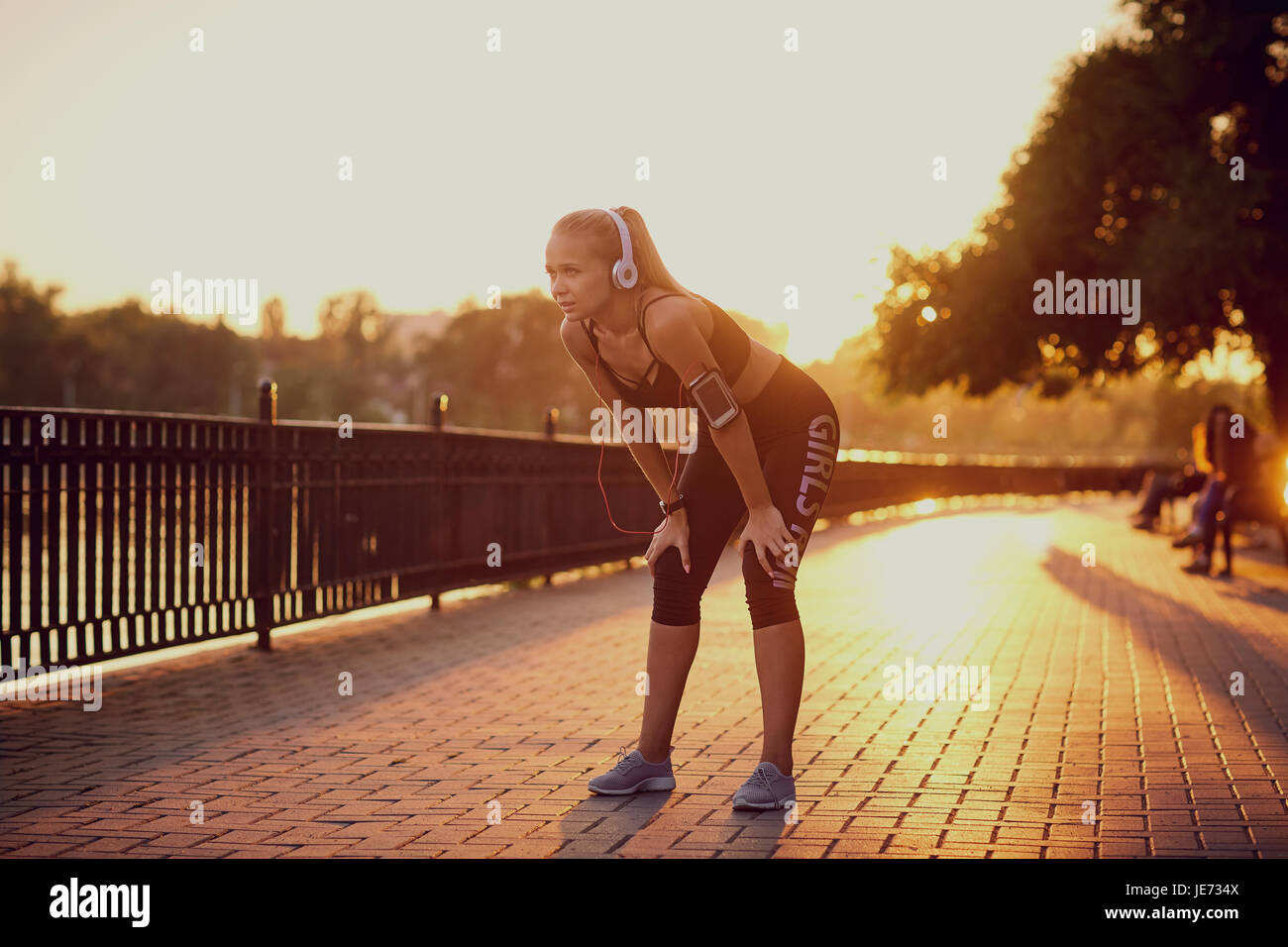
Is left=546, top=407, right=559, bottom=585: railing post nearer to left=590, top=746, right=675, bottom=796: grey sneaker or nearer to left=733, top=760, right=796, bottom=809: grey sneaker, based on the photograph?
left=590, top=746, right=675, bottom=796: grey sneaker

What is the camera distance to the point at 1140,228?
24.5m

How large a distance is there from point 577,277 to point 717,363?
52 centimetres

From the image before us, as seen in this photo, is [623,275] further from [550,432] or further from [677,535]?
[550,432]

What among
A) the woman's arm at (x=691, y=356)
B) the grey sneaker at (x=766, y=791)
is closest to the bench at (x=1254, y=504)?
the grey sneaker at (x=766, y=791)

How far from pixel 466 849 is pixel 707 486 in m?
1.37

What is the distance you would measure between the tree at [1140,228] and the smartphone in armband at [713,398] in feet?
61.8

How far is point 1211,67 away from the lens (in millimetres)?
23609

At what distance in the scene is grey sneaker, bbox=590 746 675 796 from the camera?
511 cm

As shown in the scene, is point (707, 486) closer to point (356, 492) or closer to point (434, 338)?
point (356, 492)

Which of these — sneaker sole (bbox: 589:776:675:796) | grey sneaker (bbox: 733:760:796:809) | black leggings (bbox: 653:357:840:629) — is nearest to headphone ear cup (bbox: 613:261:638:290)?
black leggings (bbox: 653:357:840:629)

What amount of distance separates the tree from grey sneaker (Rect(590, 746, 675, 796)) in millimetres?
18563

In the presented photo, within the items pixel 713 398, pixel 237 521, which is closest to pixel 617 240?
pixel 713 398

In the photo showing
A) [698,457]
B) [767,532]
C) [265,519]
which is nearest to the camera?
[767,532]
